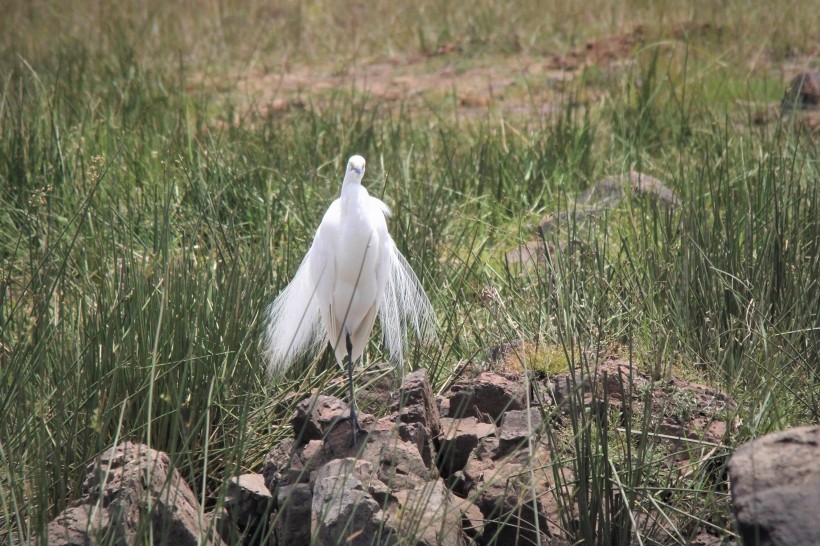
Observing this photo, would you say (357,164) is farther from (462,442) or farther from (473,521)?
(473,521)

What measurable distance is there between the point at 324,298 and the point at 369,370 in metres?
0.33

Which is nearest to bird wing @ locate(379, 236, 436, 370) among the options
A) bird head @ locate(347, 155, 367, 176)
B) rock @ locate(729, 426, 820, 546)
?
bird head @ locate(347, 155, 367, 176)

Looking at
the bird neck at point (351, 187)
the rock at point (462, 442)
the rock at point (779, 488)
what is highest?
the bird neck at point (351, 187)

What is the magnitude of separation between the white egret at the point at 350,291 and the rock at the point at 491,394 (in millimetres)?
314

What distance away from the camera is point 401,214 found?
4250mm

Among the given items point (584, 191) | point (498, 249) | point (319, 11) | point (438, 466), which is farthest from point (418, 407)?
point (319, 11)

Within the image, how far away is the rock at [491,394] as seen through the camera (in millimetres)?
2861

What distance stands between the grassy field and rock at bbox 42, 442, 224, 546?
0.08 metres

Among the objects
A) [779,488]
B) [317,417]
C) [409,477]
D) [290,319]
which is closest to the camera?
[779,488]

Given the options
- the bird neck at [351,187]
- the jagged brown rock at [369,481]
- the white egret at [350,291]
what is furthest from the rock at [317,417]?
the bird neck at [351,187]

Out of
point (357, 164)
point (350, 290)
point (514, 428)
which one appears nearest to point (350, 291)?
point (350, 290)

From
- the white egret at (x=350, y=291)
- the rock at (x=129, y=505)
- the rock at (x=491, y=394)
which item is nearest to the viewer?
the rock at (x=129, y=505)

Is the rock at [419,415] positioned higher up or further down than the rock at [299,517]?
higher up

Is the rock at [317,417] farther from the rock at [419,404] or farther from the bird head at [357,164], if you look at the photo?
the bird head at [357,164]
